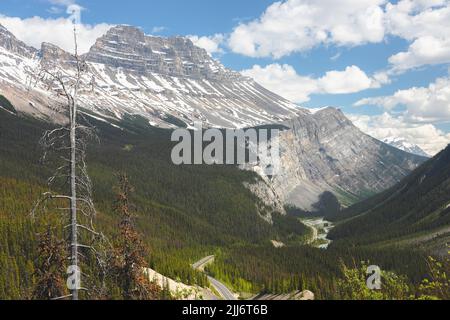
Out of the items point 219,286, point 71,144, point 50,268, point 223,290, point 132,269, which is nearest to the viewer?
point 71,144

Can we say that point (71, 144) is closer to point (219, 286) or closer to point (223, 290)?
point (223, 290)

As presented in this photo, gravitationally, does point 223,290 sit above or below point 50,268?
below

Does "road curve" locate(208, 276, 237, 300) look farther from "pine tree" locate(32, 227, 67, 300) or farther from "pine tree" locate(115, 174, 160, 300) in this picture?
"pine tree" locate(32, 227, 67, 300)

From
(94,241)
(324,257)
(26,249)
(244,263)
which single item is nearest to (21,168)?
(26,249)

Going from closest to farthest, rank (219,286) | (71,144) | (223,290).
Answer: (71,144) < (223,290) < (219,286)

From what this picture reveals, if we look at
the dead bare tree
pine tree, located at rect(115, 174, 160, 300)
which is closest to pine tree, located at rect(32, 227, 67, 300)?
the dead bare tree

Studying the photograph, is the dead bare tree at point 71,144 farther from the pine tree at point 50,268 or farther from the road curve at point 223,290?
the road curve at point 223,290

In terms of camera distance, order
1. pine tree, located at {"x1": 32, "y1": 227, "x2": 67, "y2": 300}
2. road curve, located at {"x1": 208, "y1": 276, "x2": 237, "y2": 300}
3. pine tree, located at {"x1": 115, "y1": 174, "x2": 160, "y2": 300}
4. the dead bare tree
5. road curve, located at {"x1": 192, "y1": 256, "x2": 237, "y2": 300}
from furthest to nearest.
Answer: road curve, located at {"x1": 192, "y1": 256, "x2": 237, "y2": 300} → road curve, located at {"x1": 208, "y1": 276, "x2": 237, "y2": 300} → pine tree, located at {"x1": 115, "y1": 174, "x2": 160, "y2": 300} → pine tree, located at {"x1": 32, "y1": 227, "x2": 67, "y2": 300} → the dead bare tree

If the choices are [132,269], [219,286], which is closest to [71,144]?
[132,269]
